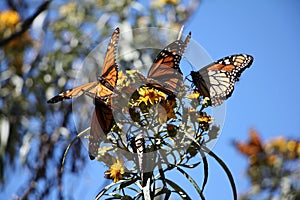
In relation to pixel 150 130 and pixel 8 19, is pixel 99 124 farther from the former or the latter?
pixel 8 19

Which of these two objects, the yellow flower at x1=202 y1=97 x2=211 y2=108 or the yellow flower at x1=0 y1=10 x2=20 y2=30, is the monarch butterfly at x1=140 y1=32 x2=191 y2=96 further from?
the yellow flower at x1=0 y1=10 x2=20 y2=30

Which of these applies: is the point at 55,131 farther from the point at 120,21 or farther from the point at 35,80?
the point at 120,21

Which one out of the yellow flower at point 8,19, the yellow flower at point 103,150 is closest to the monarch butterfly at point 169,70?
the yellow flower at point 103,150

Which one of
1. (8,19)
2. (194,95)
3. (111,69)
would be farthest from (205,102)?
(8,19)

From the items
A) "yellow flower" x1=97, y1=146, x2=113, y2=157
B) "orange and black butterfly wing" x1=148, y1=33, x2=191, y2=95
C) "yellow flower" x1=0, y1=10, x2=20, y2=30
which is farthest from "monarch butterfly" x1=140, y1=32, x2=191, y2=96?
"yellow flower" x1=0, y1=10, x2=20, y2=30

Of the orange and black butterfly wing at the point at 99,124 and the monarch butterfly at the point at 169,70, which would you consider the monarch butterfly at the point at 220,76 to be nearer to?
the monarch butterfly at the point at 169,70

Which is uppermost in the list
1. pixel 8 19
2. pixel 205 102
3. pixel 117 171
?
pixel 8 19
